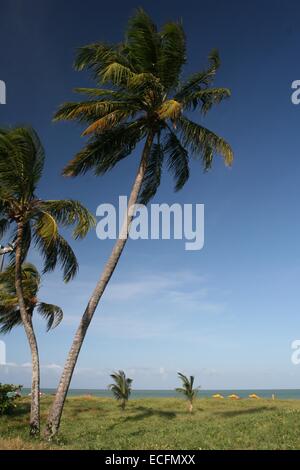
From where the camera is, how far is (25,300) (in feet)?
96.8

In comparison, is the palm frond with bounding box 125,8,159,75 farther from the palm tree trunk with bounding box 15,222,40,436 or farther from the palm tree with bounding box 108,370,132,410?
the palm tree with bounding box 108,370,132,410

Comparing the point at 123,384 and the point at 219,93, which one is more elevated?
the point at 219,93

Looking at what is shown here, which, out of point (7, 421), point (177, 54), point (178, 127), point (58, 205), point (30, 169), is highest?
point (177, 54)

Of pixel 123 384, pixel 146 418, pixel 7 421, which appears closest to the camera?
pixel 7 421

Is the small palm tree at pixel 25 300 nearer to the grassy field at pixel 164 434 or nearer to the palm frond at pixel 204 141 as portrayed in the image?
the grassy field at pixel 164 434

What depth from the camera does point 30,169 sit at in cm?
2027

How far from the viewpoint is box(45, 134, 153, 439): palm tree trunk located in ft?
53.6

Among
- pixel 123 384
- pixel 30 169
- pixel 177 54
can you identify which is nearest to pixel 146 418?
pixel 123 384

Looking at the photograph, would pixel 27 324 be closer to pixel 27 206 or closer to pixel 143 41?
pixel 27 206

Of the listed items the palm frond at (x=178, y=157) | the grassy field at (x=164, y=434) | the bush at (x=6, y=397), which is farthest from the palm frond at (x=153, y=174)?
the bush at (x=6, y=397)

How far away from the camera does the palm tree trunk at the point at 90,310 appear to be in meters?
16.3

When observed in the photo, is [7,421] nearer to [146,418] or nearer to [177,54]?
[146,418]

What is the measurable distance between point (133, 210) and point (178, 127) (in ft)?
15.0
